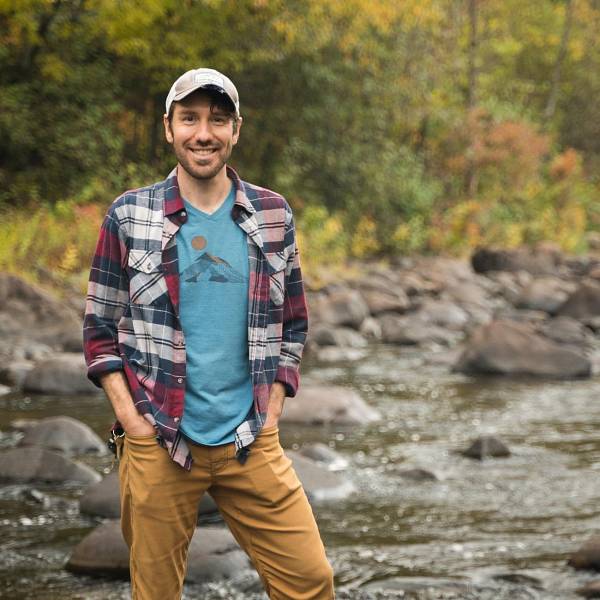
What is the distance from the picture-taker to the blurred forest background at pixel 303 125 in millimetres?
18844

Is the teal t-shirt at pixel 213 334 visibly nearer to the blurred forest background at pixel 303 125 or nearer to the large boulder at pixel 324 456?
the large boulder at pixel 324 456

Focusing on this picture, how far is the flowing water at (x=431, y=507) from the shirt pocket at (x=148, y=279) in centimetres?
232

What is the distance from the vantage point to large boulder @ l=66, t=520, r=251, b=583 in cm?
534

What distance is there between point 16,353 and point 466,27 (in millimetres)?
22790

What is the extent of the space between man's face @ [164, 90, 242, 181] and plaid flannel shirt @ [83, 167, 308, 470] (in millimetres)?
86

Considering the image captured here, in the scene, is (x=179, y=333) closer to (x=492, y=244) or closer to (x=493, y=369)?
(x=493, y=369)

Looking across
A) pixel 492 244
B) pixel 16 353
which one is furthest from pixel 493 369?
pixel 492 244

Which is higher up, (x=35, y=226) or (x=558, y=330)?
(x=35, y=226)

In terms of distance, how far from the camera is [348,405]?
385 inches

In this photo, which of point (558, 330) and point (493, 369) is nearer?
point (493, 369)

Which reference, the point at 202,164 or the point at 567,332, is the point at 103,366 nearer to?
the point at 202,164

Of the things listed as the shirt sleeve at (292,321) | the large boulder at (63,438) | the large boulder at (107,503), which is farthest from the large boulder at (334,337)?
the shirt sleeve at (292,321)

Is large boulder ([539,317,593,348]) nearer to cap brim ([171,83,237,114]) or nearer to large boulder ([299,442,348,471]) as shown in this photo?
large boulder ([299,442,348,471])

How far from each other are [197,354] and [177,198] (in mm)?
410
